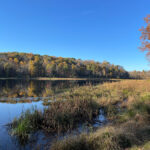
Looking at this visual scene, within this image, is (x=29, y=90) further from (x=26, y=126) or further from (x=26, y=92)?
(x=26, y=126)

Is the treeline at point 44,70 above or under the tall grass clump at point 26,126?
above

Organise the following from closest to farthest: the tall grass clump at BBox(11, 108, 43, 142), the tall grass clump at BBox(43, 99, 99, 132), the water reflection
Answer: the tall grass clump at BBox(11, 108, 43, 142) < the tall grass clump at BBox(43, 99, 99, 132) < the water reflection

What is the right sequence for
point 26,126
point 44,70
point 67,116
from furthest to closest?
point 44,70 < point 67,116 < point 26,126

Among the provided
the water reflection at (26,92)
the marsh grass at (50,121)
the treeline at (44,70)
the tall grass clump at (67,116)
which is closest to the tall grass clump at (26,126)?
the marsh grass at (50,121)

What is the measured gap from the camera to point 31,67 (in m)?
80.1

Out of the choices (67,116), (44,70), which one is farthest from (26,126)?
(44,70)

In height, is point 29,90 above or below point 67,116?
below

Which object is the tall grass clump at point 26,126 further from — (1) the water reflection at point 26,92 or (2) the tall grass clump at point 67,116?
(1) the water reflection at point 26,92

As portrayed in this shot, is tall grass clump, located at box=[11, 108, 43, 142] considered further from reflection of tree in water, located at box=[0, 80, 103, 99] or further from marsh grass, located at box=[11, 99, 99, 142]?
reflection of tree in water, located at box=[0, 80, 103, 99]

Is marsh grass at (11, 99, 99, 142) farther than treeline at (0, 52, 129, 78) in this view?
No

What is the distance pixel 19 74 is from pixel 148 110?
3185 inches

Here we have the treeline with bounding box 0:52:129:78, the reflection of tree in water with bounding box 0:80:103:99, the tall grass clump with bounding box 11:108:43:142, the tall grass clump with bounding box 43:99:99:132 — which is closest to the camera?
the tall grass clump with bounding box 11:108:43:142

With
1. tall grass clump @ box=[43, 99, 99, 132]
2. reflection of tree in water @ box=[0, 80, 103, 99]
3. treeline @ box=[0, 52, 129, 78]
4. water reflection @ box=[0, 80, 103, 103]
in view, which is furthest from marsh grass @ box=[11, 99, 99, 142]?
treeline @ box=[0, 52, 129, 78]

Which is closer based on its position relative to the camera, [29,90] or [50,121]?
[50,121]
